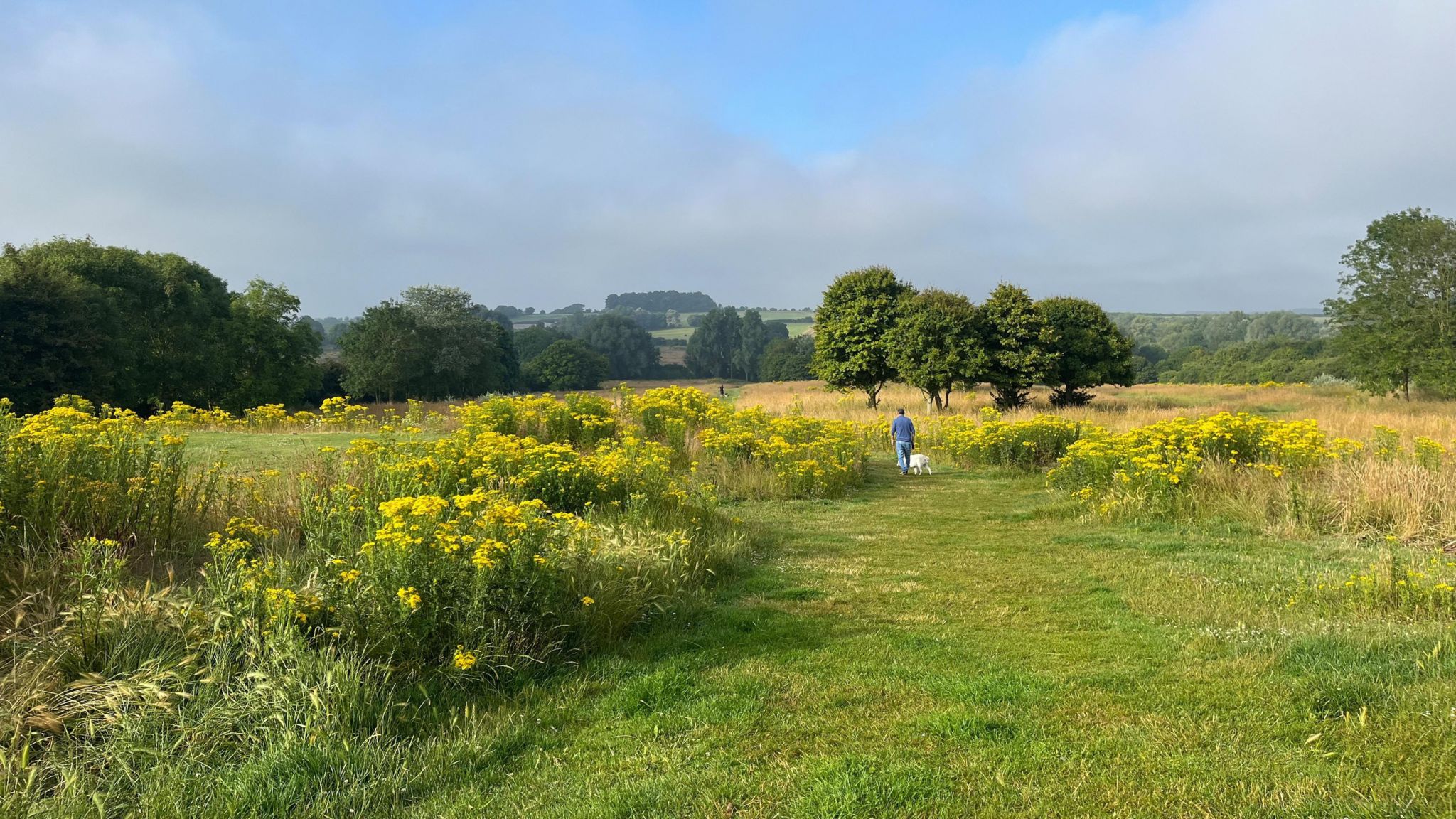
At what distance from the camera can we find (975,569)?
6801mm

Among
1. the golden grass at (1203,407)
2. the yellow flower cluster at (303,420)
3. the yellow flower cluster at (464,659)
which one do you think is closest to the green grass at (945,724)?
the yellow flower cluster at (464,659)

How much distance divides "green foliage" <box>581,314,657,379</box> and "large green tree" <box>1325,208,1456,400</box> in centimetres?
7661

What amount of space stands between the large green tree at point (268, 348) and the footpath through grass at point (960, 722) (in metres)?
39.0

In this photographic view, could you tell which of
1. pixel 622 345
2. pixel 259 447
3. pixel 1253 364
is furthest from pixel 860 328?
pixel 622 345

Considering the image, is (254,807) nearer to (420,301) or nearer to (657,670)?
(657,670)

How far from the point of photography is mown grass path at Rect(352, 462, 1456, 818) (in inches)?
109

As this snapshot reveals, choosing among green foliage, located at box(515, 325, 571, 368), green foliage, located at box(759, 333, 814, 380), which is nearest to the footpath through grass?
green foliage, located at box(759, 333, 814, 380)

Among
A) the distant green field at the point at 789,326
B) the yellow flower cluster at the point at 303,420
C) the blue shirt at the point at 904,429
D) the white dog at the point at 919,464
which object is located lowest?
the white dog at the point at 919,464

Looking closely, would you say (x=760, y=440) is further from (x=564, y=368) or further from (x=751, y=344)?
(x=751, y=344)

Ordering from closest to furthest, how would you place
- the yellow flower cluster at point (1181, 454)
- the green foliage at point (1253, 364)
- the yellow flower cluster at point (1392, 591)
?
the yellow flower cluster at point (1392, 591)
the yellow flower cluster at point (1181, 454)
the green foliage at point (1253, 364)

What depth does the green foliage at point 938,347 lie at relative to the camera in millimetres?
25812

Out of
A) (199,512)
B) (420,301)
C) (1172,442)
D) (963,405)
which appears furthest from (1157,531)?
(420,301)

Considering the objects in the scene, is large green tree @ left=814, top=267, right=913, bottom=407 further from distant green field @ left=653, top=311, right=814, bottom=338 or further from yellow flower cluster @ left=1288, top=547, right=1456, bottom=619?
distant green field @ left=653, top=311, right=814, bottom=338

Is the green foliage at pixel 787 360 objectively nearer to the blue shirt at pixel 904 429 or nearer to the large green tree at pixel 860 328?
the large green tree at pixel 860 328
